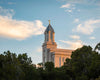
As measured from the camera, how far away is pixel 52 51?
118 metres

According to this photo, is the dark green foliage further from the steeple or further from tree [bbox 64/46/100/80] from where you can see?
the steeple

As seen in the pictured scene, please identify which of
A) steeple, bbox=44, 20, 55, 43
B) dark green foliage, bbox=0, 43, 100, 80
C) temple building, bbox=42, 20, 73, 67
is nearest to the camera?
dark green foliage, bbox=0, 43, 100, 80

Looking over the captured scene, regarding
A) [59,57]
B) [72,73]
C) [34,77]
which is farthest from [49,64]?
[59,57]

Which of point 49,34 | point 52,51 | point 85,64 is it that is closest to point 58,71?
point 85,64

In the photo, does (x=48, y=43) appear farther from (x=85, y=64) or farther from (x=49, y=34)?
(x=85, y=64)

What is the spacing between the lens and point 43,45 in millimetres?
123375

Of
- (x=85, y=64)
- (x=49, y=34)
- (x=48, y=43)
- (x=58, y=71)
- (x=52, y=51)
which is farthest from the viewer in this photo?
(x=49, y=34)

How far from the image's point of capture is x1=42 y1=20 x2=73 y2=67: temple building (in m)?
116

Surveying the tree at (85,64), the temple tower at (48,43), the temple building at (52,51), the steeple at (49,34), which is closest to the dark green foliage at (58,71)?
the tree at (85,64)

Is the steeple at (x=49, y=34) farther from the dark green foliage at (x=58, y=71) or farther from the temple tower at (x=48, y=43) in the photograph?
the dark green foliage at (x=58, y=71)

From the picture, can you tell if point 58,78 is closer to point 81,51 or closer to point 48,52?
point 81,51

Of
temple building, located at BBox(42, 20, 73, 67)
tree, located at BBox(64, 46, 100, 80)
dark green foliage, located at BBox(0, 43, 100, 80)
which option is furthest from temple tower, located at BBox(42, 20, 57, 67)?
tree, located at BBox(64, 46, 100, 80)

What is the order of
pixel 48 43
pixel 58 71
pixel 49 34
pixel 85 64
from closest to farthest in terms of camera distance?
pixel 58 71 < pixel 85 64 < pixel 48 43 < pixel 49 34

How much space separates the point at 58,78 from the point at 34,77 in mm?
4356
